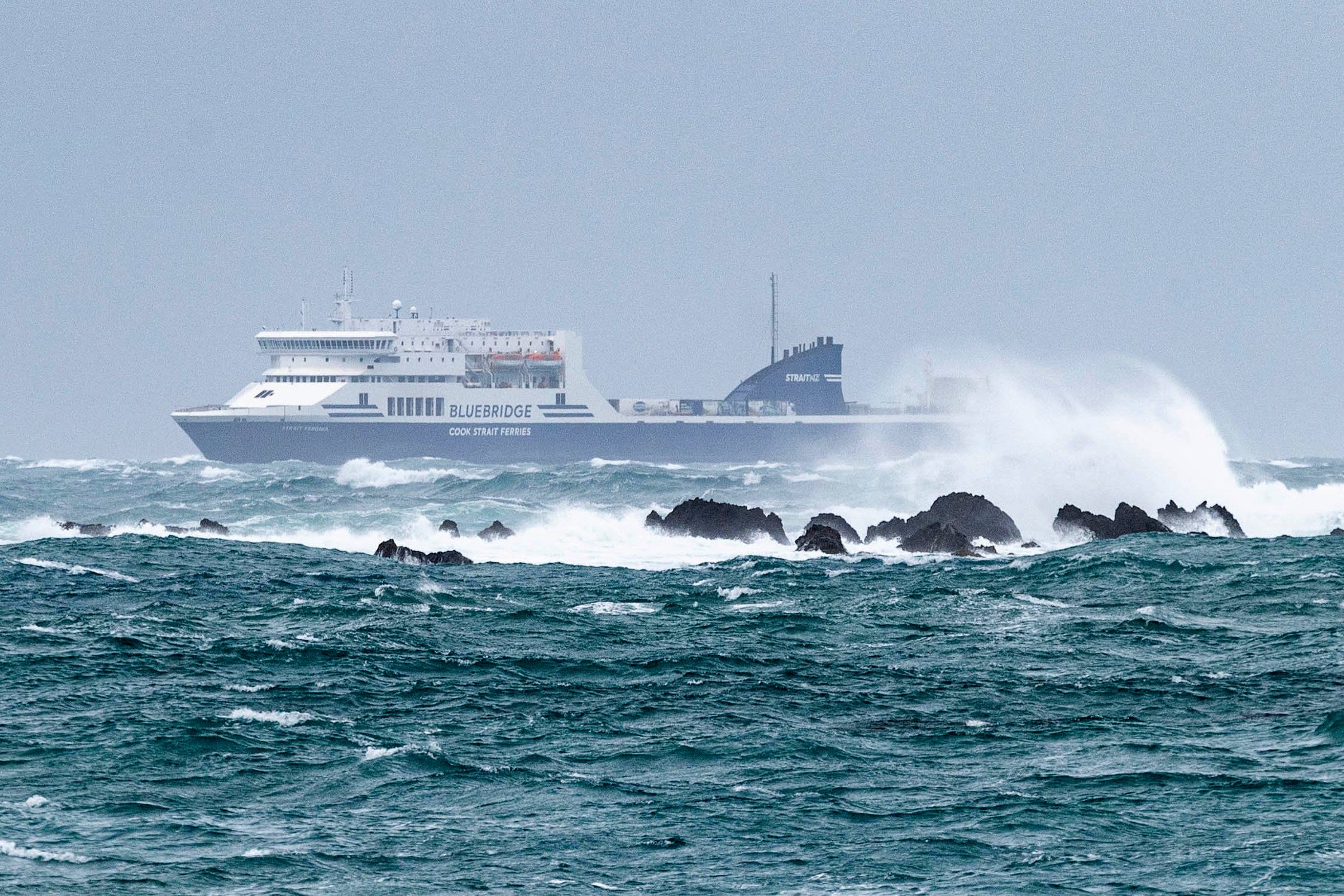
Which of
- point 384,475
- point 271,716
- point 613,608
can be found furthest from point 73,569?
point 384,475

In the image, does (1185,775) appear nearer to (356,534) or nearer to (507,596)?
(507,596)

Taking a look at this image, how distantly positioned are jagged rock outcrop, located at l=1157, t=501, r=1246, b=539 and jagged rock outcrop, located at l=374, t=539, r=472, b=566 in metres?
21.2

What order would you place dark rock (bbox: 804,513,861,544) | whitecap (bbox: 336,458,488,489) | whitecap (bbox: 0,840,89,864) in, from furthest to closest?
whitecap (bbox: 336,458,488,489) → dark rock (bbox: 804,513,861,544) → whitecap (bbox: 0,840,89,864)

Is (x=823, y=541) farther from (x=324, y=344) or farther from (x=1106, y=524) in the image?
(x=324, y=344)

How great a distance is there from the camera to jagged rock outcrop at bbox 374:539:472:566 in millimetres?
35875

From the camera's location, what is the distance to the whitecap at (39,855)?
12312 millimetres

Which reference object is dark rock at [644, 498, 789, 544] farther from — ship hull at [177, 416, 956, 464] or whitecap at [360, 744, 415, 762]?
ship hull at [177, 416, 956, 464]

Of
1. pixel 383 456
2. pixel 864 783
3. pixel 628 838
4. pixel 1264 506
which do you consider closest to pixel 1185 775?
pixel 864 783

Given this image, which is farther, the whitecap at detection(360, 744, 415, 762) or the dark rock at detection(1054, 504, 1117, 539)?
the dark rock at detection(1054, 504, 1117, 539)

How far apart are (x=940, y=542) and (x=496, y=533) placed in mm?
13012

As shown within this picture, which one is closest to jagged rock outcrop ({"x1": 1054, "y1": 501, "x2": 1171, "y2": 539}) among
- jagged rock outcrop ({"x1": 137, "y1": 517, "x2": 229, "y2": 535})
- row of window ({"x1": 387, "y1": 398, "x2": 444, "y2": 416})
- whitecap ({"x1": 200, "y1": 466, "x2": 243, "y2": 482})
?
jagged rock outcrop ({"x1": 137, "y1": 517, "x2": 229, "y2": 535})

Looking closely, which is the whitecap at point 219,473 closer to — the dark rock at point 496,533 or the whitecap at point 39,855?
the dark rock at point 496,533

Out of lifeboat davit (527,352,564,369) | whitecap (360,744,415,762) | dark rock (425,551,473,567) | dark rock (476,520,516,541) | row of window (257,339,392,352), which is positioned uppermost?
row of window (257,339,392,352)

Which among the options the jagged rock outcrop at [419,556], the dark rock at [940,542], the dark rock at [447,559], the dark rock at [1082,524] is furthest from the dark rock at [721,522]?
the dark rock at [447,559]
